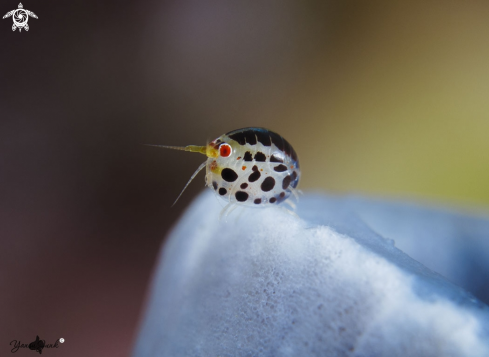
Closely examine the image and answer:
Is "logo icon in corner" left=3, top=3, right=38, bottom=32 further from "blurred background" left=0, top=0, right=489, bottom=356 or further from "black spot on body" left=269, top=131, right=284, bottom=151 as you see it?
"black spot on body" left=269, top=131, right=284, bottom=151

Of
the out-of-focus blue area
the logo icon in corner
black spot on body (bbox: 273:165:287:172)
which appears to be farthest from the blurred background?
black spot on body (bbox: 273:165:287:172)

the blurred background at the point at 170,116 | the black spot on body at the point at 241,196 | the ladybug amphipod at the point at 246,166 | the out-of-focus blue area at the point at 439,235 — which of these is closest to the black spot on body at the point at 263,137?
the ladybug amphipod at the point at 246,166

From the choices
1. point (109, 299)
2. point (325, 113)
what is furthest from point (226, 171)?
point (325, 113)

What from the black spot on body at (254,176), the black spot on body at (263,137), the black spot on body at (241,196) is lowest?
the black spot on body at (241,196)

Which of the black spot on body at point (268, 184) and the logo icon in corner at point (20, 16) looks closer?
the black spot on body at point (268, 184)

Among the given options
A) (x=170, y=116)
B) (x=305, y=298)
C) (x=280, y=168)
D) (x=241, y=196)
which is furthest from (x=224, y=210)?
(x=170, y=116)

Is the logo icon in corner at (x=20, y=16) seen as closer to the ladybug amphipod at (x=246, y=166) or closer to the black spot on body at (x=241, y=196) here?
the ladybug amphipod at (x=246, y=166)

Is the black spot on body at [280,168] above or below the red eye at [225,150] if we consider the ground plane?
below
